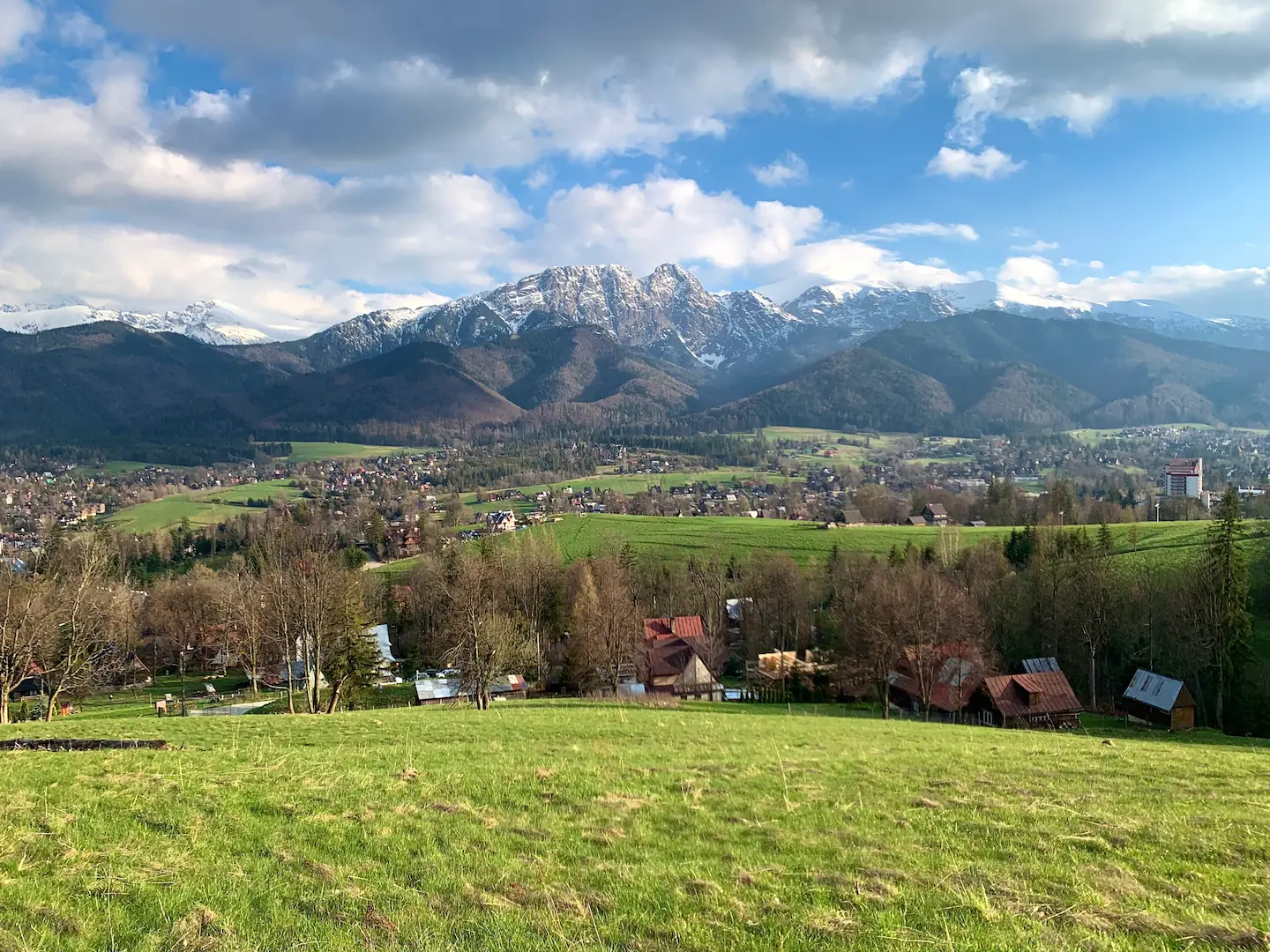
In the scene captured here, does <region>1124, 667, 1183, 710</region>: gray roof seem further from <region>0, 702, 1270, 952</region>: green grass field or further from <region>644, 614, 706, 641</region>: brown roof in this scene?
<region>0, 702, 1270, 952</region>: green grass field

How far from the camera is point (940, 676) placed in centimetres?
4681

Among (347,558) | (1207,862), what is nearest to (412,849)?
(1207,862)

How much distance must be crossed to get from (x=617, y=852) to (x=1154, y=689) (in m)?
49.7

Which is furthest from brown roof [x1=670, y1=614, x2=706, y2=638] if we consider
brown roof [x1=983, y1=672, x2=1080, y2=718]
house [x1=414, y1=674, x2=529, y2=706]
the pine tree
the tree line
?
the pine tree

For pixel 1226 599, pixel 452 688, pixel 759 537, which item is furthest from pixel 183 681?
pixel 1226 599

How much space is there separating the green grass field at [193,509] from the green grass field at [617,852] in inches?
5472

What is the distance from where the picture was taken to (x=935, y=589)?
4425 centimetres

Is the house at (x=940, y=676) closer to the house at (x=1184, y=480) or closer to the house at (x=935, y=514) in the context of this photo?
the house at (x=935, y=514)

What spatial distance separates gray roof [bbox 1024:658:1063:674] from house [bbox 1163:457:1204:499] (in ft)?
422

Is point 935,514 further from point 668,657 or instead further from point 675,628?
point 668,657

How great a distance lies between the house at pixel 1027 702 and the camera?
43594 mm

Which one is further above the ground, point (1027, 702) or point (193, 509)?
point (193, 509)

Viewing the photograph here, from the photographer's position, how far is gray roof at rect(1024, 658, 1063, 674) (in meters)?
48.1

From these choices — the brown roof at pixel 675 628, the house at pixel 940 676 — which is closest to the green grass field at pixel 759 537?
the brown roof at pixel 675 628
